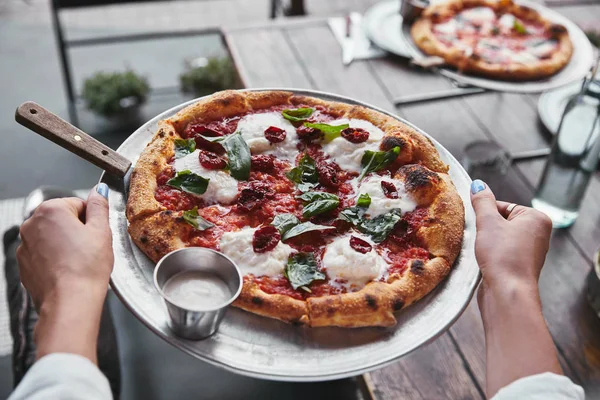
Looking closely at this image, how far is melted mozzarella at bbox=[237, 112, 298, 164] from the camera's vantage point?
2.26m

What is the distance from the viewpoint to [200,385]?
3242mm

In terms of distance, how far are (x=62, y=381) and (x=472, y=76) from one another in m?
2.55

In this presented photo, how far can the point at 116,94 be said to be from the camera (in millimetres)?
5391

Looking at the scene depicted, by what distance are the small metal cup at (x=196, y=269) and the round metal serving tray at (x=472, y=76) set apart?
5.94ft

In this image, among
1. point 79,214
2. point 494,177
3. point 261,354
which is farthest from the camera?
point 494,177

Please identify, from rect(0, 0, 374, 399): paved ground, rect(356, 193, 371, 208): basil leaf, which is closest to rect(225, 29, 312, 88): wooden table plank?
rect(0, 0, 374, 399): paved ground

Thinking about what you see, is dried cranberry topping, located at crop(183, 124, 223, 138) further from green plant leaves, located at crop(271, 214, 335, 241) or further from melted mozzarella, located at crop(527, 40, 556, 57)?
melted mozzarella, located at crop(527, 40, 556, 57)

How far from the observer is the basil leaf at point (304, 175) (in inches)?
85.0

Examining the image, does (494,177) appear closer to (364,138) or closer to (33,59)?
(364,138)

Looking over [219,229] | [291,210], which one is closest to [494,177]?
[291,210]

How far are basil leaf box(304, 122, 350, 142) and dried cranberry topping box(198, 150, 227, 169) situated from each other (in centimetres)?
37

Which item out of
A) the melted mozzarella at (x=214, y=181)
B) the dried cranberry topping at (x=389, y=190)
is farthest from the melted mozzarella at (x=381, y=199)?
the melted mozzarella at (x=214, y=181)

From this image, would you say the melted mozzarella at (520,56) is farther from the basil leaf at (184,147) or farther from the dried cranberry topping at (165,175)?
the dried cranberry topping at (165,175)

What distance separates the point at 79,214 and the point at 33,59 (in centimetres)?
517
